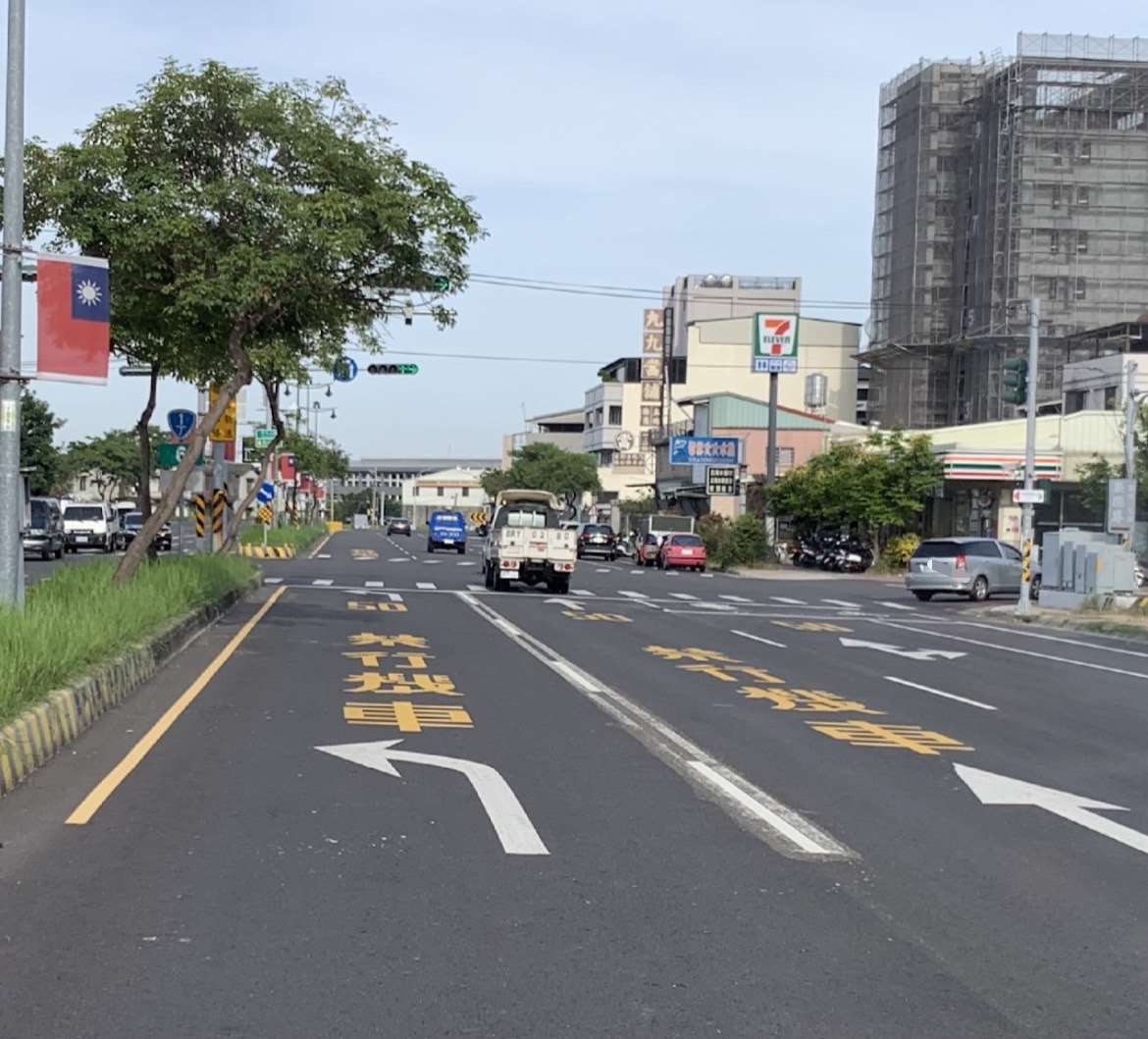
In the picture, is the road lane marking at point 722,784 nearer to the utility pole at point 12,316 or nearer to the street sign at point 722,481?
the utility pole at point 12,316

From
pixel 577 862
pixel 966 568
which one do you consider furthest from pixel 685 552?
pixel 577 862

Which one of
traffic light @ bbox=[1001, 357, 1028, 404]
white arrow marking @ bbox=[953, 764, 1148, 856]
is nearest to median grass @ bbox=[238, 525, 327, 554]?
traffic light @ bbox=[1001, 357, 1028, 404]

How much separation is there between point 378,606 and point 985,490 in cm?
3570

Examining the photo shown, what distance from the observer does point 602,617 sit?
29.3m

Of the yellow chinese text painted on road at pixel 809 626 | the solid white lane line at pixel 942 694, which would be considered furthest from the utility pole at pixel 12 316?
the yellow chinese text painted on road at pixel 809 626

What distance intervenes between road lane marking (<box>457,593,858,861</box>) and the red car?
138ft

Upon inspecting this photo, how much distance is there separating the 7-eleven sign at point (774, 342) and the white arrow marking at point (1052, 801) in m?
55.2

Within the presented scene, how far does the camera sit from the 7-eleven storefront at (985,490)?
56.8m

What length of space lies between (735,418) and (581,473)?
1348 inches

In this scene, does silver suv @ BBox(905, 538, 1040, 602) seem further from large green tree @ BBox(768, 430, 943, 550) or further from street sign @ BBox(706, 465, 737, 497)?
street sign @ BBox(706, 465, 737, 497)

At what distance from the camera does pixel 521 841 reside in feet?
28.3

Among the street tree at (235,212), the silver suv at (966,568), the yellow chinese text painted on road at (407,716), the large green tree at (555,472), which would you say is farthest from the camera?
the large green tree at (555,472)

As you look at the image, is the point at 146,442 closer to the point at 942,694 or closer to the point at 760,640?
the point at 760,640

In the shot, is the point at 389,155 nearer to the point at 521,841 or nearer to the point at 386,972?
the point at 521,841
